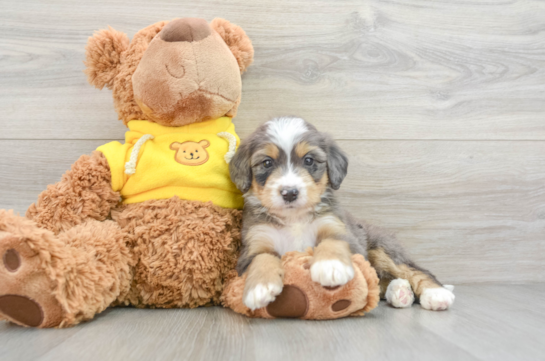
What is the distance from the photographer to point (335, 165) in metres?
2.10

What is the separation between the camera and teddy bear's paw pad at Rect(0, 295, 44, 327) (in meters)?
1.52

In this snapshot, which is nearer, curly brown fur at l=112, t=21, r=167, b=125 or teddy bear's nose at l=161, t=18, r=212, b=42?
teddy bear's nose at l=161, t=18, r=212, b=42

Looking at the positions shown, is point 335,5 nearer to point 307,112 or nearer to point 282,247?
point 307,112

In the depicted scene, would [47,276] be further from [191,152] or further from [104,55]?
[104,55]

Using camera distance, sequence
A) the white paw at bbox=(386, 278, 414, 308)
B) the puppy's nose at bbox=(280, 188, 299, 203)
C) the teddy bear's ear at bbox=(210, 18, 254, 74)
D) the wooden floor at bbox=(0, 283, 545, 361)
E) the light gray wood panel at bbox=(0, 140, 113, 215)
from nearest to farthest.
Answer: the wooden floor at bbox=(0, 283, 545, 361) → the puppy's nose at bbox=(280, 188, 299, 203) → the white paw at bbox=(386, 278, 414, 308) → the teddy bear's ear at bbox=(210, 18, 254, 74) → the light gray wood panel at bbox=(0, 140, 113, 215)

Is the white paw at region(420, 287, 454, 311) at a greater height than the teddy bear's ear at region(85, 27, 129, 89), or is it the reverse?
the teddy bear's ear at region(85, 27, 129, 89)

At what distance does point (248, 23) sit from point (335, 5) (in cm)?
58

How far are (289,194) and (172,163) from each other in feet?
2.00

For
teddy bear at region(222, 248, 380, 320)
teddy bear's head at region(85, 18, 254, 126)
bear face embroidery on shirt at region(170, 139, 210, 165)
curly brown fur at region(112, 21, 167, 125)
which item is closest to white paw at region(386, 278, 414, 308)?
teddy bear at region(222, 248, 380, 320)

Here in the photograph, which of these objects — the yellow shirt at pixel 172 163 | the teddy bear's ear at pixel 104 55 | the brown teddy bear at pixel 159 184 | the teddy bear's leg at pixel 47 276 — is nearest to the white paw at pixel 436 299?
the brown teddy bear at pixel 159 184

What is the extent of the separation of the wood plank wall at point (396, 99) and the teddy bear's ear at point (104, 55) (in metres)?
0.46

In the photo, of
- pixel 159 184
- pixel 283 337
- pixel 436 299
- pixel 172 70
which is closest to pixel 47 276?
pixel 159 184

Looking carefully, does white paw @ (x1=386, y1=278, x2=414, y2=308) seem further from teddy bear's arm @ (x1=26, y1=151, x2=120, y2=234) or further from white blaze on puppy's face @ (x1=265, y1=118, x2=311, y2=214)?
teddy bear's arm @ (x1=26, y1=151, x2=120, y2=234)

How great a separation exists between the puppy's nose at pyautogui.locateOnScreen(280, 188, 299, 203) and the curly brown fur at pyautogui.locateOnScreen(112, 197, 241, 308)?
1.21 ft
